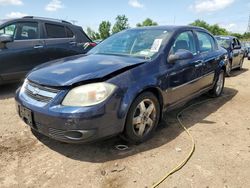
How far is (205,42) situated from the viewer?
529 centimetres

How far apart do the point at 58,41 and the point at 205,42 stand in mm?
3552

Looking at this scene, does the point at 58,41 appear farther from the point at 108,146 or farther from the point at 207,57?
the point at 108,146

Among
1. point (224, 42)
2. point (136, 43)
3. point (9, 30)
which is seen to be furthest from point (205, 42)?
point (224, 42)

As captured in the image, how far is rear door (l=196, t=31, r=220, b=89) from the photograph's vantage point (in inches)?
193

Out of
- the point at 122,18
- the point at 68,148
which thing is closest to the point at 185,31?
the point at 68,148

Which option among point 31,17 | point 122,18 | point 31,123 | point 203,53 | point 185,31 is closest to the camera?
point 31,123

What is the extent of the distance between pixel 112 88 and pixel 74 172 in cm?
101

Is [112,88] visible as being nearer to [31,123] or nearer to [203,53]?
[31,123]

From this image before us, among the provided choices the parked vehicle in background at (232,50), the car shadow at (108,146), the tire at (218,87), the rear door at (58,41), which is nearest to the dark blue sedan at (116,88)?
the car shadow at (108,146)

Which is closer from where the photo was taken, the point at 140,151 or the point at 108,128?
the point at 108,128

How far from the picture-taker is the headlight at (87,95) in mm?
2867

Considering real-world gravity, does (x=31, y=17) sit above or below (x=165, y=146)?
above

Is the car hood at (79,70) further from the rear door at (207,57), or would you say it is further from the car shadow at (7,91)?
the car shadow at (7,91)

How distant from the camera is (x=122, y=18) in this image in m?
62.6
